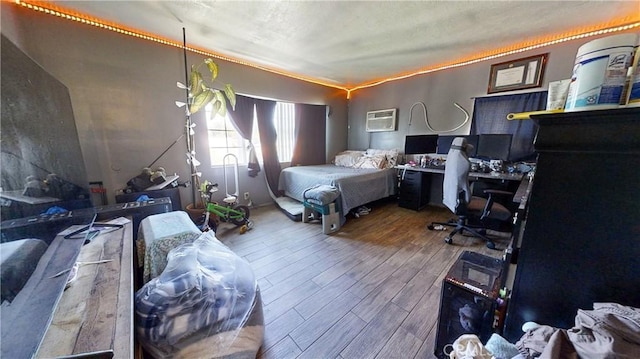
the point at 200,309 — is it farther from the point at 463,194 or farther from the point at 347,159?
the point at 347,159

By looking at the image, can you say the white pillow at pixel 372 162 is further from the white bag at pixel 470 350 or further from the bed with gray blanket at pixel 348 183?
the white bag at pixel 470 350

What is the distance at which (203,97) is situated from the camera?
Answer: 2.51 meters

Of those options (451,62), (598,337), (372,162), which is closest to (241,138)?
(372,162)

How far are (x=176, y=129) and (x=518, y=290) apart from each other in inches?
143

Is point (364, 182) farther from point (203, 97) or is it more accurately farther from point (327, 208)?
point (203, 97)

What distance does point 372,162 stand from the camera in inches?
154

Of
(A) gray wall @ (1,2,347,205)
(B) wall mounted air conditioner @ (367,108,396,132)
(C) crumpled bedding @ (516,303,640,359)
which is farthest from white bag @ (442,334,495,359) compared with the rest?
(B) wall mounted air conditioner @ (367,108,396,132)

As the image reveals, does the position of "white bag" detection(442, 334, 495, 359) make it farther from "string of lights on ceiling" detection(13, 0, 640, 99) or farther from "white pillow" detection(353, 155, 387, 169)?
"string of lights on ceiling" detection(13, 0, 640, 99)

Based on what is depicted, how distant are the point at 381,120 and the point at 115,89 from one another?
4130 millimetres

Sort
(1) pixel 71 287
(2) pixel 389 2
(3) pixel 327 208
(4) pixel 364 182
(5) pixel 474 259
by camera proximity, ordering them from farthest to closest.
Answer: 1. (4) pixel 364 182
2. (3) pixel 327 208
3. (2) pixel 389 2
4. (5) pixel 474 259
5. (1) pixel 71 287

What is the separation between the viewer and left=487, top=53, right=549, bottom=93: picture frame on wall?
2730 mm

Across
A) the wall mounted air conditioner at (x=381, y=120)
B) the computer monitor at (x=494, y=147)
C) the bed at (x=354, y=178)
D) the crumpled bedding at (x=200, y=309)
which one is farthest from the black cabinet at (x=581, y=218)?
the wall mounted air conditioner at (x=381, y=120)

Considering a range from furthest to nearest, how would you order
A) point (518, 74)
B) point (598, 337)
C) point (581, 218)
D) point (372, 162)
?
point (372, 162) < point (518, 74) < point (581, 218) < point (598, 337)

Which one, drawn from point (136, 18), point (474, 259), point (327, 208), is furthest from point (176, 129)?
point (474, 259)
